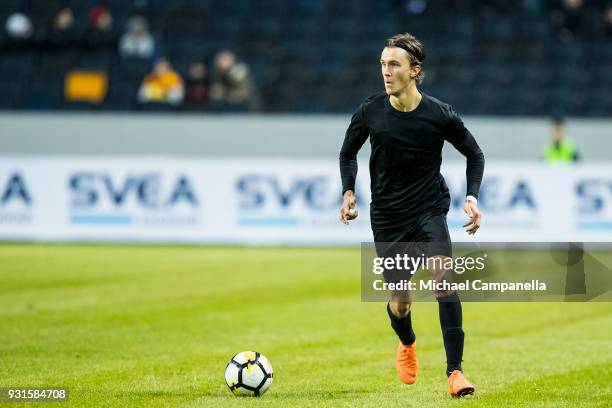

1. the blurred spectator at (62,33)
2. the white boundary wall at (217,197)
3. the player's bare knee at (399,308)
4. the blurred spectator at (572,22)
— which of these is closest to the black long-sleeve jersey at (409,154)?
the player's bare knee at (399,308)

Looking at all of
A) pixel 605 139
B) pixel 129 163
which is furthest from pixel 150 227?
pixel 605 139

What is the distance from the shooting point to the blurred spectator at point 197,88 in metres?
24.4

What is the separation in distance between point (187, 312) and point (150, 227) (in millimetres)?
8155

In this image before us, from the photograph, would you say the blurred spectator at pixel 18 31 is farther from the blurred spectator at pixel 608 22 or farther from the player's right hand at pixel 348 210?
the player's right hand at pixel 348 210

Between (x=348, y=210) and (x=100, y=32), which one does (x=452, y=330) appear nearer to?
(x=348, y=210)

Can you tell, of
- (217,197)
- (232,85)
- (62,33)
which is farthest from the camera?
(62,33)

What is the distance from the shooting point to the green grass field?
310 inches

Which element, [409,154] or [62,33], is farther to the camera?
[62,33]

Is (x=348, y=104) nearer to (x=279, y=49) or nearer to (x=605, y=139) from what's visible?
(x=279, y=49)

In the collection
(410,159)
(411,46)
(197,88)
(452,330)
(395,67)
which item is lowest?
(452,330)

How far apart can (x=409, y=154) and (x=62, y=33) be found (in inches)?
740

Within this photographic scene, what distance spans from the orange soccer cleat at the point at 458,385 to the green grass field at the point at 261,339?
78mm

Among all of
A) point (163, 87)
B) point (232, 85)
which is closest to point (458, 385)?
point (232, 85)

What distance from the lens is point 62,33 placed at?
25.2m
